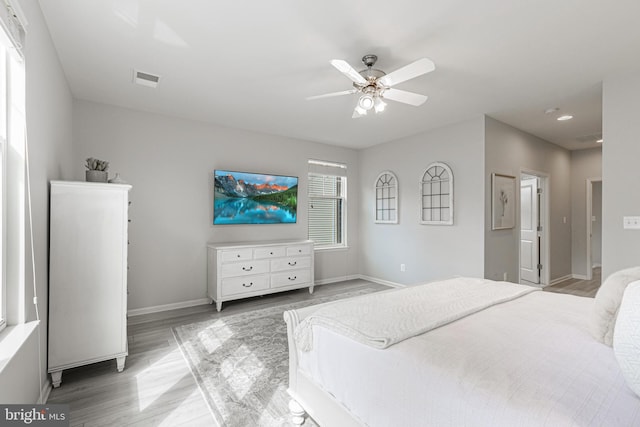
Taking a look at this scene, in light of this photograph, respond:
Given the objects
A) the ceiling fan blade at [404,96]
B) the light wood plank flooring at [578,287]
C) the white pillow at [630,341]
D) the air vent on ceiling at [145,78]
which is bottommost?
the light wood plank flooring at [578,287]

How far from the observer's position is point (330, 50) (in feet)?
7.76

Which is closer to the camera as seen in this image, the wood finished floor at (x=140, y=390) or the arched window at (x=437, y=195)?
the wood finished floor at (x=140, y=390)

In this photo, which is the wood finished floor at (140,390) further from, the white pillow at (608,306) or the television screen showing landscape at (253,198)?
the white pillow at (608,306)

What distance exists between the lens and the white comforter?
1396mm

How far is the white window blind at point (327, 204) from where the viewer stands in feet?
17.4

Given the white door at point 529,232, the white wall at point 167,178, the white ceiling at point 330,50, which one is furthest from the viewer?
the white door at point 529,232

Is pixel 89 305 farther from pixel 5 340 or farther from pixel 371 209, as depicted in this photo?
pixel 371 209

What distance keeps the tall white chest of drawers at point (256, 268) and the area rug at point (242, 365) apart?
0.43 m

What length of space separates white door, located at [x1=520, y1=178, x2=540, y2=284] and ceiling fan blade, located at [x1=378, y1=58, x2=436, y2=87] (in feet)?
13.6

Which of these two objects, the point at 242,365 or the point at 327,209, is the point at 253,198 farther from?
the point at 242,365

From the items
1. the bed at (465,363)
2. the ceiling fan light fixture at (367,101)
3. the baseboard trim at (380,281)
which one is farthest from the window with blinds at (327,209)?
the bed at (465,363)

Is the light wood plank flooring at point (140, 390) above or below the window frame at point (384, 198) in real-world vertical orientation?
below

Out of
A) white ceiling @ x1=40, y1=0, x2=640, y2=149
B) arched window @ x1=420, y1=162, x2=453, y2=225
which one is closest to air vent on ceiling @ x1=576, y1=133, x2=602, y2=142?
white ceiling @ x1=40, y1=0, x2=640, y2=149

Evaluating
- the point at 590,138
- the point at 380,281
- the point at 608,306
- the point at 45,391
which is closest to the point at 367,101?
the point at 608,306
